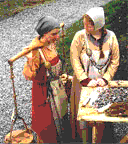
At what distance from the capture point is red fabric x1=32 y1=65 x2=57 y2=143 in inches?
150

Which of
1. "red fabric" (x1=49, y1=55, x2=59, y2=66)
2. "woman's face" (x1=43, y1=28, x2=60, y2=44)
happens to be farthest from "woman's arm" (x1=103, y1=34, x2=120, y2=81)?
"woman's face" (x1=43, y1=28, x2=60, y2=44)

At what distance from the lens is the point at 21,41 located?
9.31m

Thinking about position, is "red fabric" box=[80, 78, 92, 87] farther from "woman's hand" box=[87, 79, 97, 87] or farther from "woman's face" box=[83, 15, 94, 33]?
"woman's face" box=[83, 15, 94, 33]

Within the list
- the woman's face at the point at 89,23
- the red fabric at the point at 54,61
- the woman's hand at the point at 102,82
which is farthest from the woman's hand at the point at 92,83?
the woman's face at the point at 89,23

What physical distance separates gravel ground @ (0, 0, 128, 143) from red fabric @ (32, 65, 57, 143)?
141 cm

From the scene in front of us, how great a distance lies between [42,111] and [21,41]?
5722mm

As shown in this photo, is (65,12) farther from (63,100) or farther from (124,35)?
(63,100)

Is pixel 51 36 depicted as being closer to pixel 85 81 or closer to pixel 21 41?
pixel 85 81

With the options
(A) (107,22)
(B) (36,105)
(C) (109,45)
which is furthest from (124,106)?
(A) (107,22)

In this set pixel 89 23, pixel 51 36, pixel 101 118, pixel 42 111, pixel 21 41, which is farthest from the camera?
pixel 21 41

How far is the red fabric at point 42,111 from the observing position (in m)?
3.80

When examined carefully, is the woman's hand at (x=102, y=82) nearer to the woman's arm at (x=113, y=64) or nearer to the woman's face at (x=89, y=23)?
the woman's arm at (x=113, y=64)

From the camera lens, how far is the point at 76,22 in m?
10.5

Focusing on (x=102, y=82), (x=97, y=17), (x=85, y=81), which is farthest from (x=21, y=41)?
(x=97, y=17)
